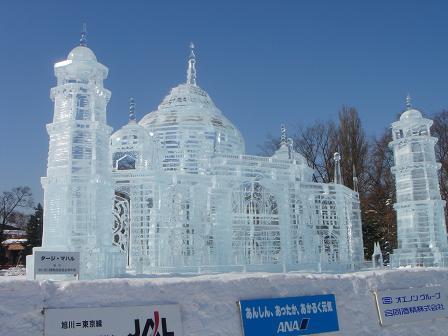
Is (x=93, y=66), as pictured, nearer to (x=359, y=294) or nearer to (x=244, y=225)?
(x=244, y=225)

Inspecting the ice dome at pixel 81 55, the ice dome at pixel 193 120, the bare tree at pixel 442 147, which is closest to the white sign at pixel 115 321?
the ice dome at pixel 81 55

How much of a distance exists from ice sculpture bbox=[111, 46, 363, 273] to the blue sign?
40.4 feet

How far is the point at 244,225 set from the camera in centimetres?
2219

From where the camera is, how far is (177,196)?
2081cm

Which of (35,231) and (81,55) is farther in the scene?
(35,231)

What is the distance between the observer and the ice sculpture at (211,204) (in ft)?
65.4

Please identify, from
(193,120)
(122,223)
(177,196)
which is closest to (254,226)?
(177,196)

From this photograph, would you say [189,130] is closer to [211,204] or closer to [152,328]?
[211,204]

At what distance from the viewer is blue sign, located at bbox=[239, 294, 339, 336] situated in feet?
22.0

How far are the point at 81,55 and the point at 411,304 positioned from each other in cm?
1378

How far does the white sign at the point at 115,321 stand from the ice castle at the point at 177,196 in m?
9.75

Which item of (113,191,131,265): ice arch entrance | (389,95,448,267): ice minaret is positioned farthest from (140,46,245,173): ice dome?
(389,95,448,267): ice minaret

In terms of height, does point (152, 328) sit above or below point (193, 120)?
below

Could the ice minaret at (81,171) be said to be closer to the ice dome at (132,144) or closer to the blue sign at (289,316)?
the ice dome at (132,144)
